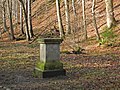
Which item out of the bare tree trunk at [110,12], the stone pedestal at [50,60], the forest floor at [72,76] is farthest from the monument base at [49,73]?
the bare tree trunk at [110,12]

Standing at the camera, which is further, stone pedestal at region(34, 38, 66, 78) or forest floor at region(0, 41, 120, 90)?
stone pedestal at region(34, 38, 66, 78)

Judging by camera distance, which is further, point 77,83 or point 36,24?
point 36,24

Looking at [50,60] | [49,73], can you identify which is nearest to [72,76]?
[49,73]

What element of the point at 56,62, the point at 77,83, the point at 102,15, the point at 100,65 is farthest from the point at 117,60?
the point at 102,15

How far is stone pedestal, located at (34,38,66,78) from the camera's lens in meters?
11.6

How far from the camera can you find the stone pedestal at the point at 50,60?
11570mm

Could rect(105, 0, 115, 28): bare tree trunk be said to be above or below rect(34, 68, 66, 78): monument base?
above

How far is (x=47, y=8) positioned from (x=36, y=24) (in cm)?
601

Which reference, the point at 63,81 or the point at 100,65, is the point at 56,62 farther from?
the point at 100,65

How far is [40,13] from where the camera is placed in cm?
4822

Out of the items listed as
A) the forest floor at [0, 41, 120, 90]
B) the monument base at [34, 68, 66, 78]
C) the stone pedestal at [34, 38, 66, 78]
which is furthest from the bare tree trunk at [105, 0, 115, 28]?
the monument base at [34, 68, 66, 78]

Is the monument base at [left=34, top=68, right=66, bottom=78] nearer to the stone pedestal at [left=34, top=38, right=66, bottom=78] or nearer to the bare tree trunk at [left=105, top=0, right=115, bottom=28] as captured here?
the stone pedestal at [left=34, top=38, right=66, bottom=78]

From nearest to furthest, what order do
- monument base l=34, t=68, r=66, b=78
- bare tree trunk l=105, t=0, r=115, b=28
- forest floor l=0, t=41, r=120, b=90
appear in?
forest floor l=0, t=41, r=120, b=90
monument base l=34, t=68, r=66, b=78
bare tree trunk l=105, t=0, r=115, b=28

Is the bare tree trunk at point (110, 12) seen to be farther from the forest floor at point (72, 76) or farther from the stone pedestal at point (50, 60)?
the stone pedestal at point (50, 60)
